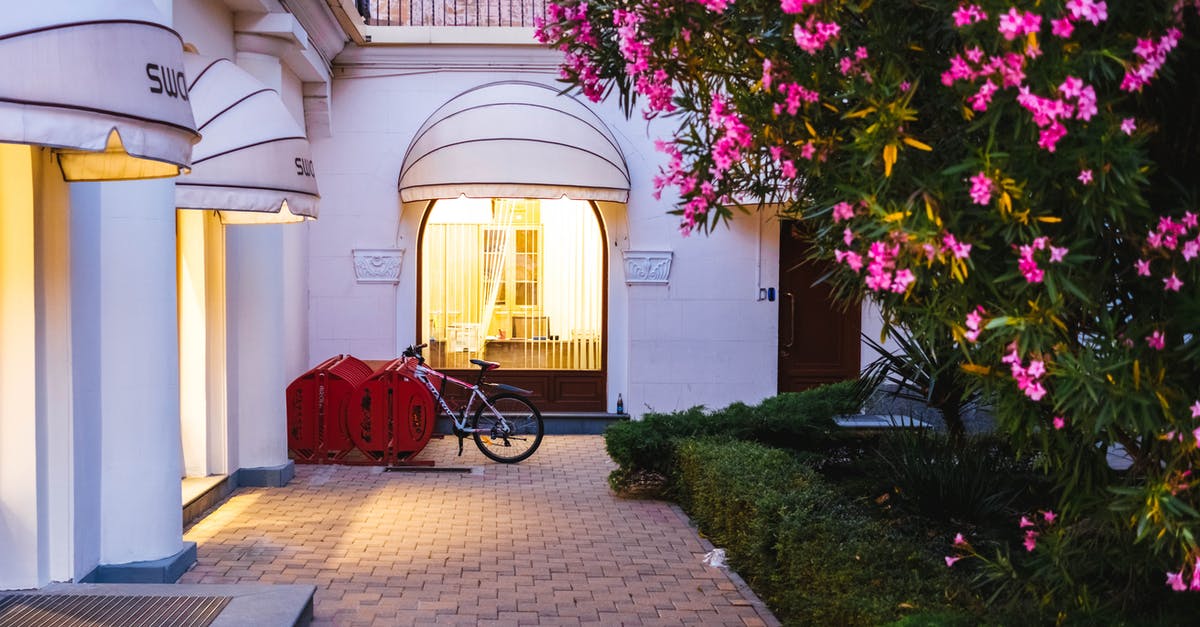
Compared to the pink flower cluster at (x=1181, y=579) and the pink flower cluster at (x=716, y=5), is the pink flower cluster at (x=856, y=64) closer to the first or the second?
the pink flower cluster at (x=716, y=5)

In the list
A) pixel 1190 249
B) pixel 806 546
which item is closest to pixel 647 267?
pixel 806 546

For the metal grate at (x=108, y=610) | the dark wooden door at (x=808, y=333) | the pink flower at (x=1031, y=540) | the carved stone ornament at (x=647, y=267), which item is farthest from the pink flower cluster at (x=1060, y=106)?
the dark wooden door at (x=808, y=333)

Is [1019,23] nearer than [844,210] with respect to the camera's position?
Yes

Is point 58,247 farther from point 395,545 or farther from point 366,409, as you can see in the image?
point 366,409

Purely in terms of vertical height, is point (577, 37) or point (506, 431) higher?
point (577, 37)

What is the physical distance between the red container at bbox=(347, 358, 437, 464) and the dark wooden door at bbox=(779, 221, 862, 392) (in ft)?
Answer: 18.6

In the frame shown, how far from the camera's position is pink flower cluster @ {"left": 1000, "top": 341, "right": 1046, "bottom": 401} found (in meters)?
2.93

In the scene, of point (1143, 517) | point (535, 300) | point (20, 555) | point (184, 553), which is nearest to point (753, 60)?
point (1143, 517)

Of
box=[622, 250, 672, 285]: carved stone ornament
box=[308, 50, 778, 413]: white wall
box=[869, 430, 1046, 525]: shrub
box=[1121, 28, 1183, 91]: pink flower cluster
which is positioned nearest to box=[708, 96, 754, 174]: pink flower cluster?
box=[1121, 28, 1183, 91]: pink flower cluster

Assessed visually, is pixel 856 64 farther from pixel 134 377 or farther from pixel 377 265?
pixel 377 265

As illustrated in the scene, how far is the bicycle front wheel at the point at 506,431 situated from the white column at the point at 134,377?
17.6ft

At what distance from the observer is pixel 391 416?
12.3 meters

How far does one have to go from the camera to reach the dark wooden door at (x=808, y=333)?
1608cm

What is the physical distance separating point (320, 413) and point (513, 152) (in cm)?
389
